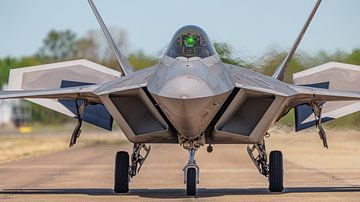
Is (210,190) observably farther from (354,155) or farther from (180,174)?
(354,155)

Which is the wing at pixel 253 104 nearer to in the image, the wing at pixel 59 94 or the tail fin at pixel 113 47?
the wing at pixel 59 94

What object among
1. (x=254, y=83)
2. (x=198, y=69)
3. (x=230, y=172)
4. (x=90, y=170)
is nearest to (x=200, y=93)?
(x=198, y=69)

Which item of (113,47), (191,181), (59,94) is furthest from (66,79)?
(191,181)

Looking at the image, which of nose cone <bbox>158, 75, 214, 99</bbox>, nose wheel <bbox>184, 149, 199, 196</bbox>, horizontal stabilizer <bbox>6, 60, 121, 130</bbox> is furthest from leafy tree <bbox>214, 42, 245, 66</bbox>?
nose cone <bbox>158, 75, 214, 99</bbox>

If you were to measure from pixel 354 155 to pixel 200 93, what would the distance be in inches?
568

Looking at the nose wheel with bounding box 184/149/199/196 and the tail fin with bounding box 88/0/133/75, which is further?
the tail fin with bounding box 88/0/133/75

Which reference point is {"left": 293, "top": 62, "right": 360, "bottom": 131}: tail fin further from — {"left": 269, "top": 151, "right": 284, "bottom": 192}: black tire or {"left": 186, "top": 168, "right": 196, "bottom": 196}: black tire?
{"left": 186, "top": 168, "right": 196, "bottom": 196}: black tire

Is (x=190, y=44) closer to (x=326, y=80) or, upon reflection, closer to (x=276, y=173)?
(x=276, y=173)

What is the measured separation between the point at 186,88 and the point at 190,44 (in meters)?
1.40

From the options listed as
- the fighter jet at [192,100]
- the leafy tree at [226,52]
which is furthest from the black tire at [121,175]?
the leafy tree at [226,52]

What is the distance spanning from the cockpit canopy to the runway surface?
1905mm

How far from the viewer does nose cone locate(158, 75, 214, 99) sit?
11609 millimetres

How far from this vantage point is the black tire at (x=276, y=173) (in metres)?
14.3

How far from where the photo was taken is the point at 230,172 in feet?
64.4
